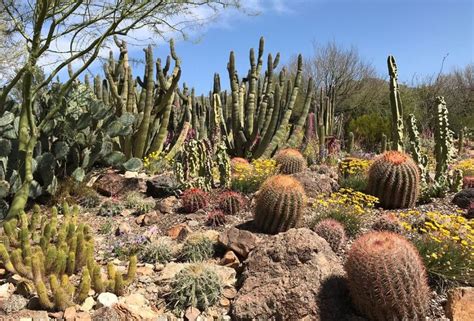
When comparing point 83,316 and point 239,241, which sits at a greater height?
point 239,241

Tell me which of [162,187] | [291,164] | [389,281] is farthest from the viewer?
[291,164]

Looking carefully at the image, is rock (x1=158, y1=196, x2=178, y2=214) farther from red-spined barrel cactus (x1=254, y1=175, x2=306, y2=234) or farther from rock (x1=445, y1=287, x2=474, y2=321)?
rock (x1=445, y1=287, x2=474, y2=321)

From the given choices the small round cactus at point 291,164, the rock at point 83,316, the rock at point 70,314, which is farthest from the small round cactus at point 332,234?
the small round cactus at point 291,164

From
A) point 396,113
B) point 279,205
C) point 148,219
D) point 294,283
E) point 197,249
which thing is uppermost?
point 396,113

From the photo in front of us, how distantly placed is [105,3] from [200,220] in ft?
11.7

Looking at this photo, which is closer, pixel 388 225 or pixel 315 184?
pixel 388 225

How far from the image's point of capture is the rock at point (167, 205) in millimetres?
7338

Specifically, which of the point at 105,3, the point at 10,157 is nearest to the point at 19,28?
the point at 105,3

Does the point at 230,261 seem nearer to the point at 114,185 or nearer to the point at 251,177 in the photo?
the point at 251,177

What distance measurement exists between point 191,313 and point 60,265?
143 cm

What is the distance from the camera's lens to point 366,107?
25531 mm

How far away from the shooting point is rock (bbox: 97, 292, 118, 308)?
4606 mm

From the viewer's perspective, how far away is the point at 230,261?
5.49m

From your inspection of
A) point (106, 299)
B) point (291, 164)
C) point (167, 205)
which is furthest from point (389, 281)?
point (291, 164)
